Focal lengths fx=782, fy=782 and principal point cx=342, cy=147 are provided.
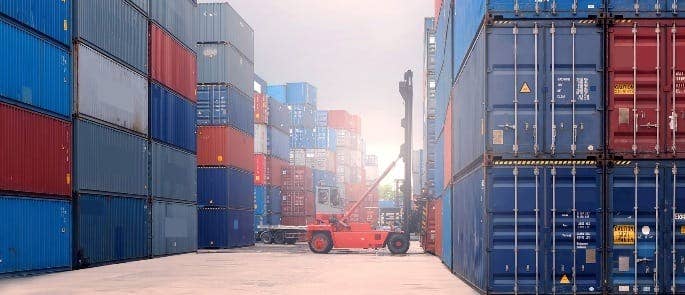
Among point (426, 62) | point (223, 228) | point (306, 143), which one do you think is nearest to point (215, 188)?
point (223, 228)

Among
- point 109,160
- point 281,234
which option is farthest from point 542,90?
point 281,234

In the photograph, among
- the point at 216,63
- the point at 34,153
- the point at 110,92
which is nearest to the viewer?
the point at 34,153

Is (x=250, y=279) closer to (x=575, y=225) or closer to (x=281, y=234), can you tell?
(x=575, y=225)

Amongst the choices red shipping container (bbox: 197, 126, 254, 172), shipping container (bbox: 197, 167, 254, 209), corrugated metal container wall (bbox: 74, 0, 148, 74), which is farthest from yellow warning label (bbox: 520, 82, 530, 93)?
shipping container (bbox: 197, 167, 254, 209)

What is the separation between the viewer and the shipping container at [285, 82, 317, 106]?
3063 inches

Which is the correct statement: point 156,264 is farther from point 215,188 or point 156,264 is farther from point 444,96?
point 215,188

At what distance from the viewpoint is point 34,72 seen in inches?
856

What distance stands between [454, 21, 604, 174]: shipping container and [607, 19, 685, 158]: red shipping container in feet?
1.04

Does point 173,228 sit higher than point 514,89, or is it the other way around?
point 514,89

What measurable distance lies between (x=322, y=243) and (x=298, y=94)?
1728 inches

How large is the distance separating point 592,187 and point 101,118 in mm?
17137

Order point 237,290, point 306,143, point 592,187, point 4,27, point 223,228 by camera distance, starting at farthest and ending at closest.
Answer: point 306,143, point 223,228, point 4,27, point 237,290, point 592,187

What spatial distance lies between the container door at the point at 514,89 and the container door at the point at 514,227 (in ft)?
1.63

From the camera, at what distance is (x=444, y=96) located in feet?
84.7
